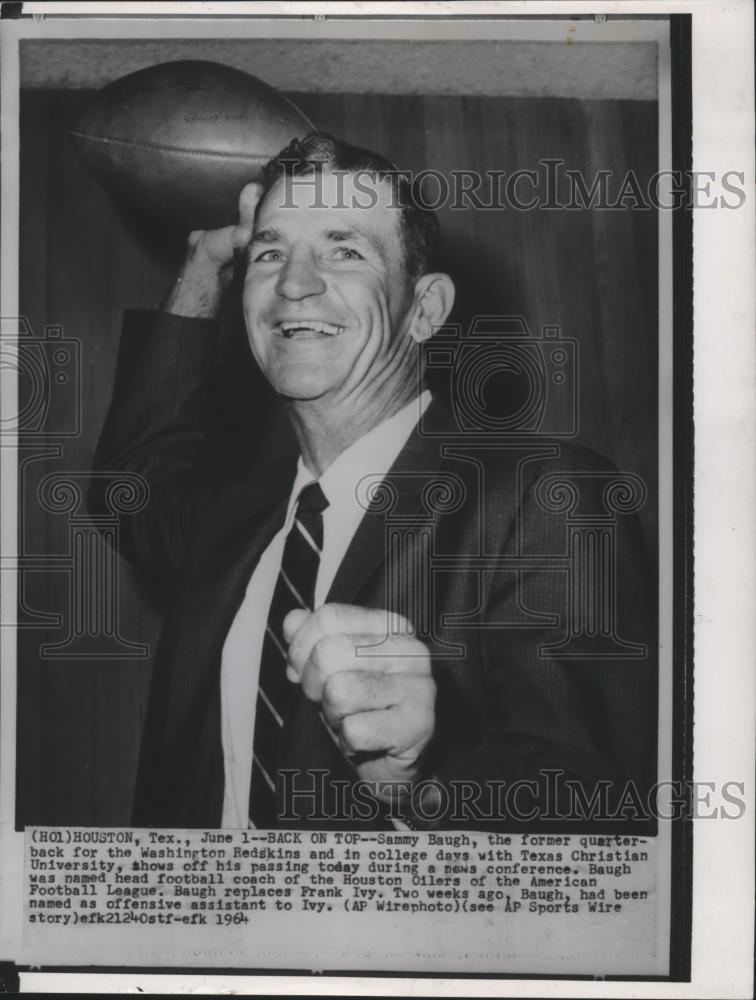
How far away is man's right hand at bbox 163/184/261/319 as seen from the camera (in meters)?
1.73

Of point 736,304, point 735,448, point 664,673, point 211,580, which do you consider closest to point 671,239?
point 736,304

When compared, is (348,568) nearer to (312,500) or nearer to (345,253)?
(312,500)

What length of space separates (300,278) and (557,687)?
0.81 m

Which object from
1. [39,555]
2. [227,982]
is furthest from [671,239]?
[227,982]

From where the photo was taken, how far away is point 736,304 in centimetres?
171

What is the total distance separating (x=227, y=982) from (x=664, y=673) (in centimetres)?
90

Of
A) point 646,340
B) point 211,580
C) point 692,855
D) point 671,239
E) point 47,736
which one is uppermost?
point 671,239

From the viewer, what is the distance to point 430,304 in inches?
66.9

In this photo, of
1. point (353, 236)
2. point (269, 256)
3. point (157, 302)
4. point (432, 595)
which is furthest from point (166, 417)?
point (432, 595)

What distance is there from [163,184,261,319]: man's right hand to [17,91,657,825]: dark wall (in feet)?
0.08

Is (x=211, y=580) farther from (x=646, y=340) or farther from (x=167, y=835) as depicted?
(x=646, y=340)

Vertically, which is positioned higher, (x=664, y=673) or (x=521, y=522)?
(x=521, y=522)

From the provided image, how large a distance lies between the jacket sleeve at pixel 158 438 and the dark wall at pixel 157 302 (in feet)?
0.11
